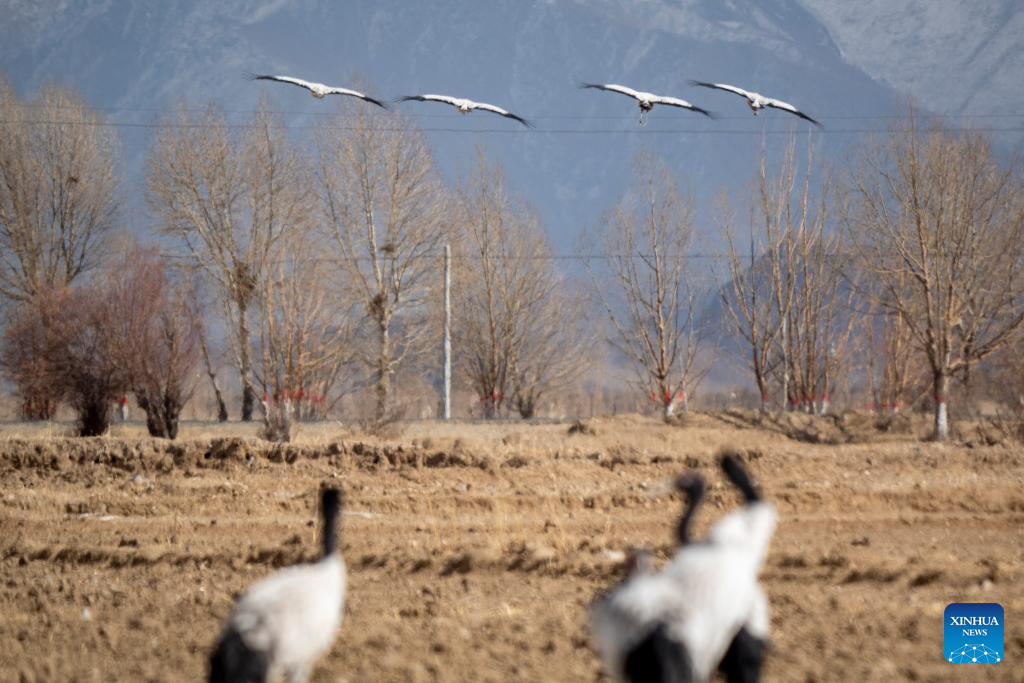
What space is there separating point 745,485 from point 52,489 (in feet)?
51.0

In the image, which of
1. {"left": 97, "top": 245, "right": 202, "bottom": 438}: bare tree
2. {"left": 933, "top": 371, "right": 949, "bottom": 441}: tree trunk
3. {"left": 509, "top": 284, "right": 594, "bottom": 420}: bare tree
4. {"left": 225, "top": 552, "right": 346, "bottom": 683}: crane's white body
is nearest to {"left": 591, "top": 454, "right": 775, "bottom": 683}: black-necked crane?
{"left": 225, "top": 552, "right": 346, "bottom": 683}: crane's white body

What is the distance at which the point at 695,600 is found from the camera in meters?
4.52

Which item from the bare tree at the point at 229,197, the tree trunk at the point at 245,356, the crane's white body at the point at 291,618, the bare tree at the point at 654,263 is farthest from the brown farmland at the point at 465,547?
the bare tree at the point at 229,197

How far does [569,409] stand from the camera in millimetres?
62594

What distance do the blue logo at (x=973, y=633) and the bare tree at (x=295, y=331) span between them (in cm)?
1780

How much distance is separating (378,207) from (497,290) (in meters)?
6.36

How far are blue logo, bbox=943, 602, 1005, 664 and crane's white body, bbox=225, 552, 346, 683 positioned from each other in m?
4.85

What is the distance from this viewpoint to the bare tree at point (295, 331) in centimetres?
2616

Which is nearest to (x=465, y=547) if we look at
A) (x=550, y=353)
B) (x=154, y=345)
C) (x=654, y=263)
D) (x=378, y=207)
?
(x=154, y=345)

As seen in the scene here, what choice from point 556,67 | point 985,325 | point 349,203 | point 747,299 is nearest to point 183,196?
point 349,203

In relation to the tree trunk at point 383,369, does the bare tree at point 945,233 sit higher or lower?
higher

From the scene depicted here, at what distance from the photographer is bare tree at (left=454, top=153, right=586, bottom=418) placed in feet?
139

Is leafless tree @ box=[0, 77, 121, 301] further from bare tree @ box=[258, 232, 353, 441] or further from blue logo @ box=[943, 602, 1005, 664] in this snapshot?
blue logo @ box=[943, 602, 1005, 664]

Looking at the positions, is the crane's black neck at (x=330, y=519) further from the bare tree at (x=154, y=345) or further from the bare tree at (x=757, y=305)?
the bare tree at (x=757, y=305)
